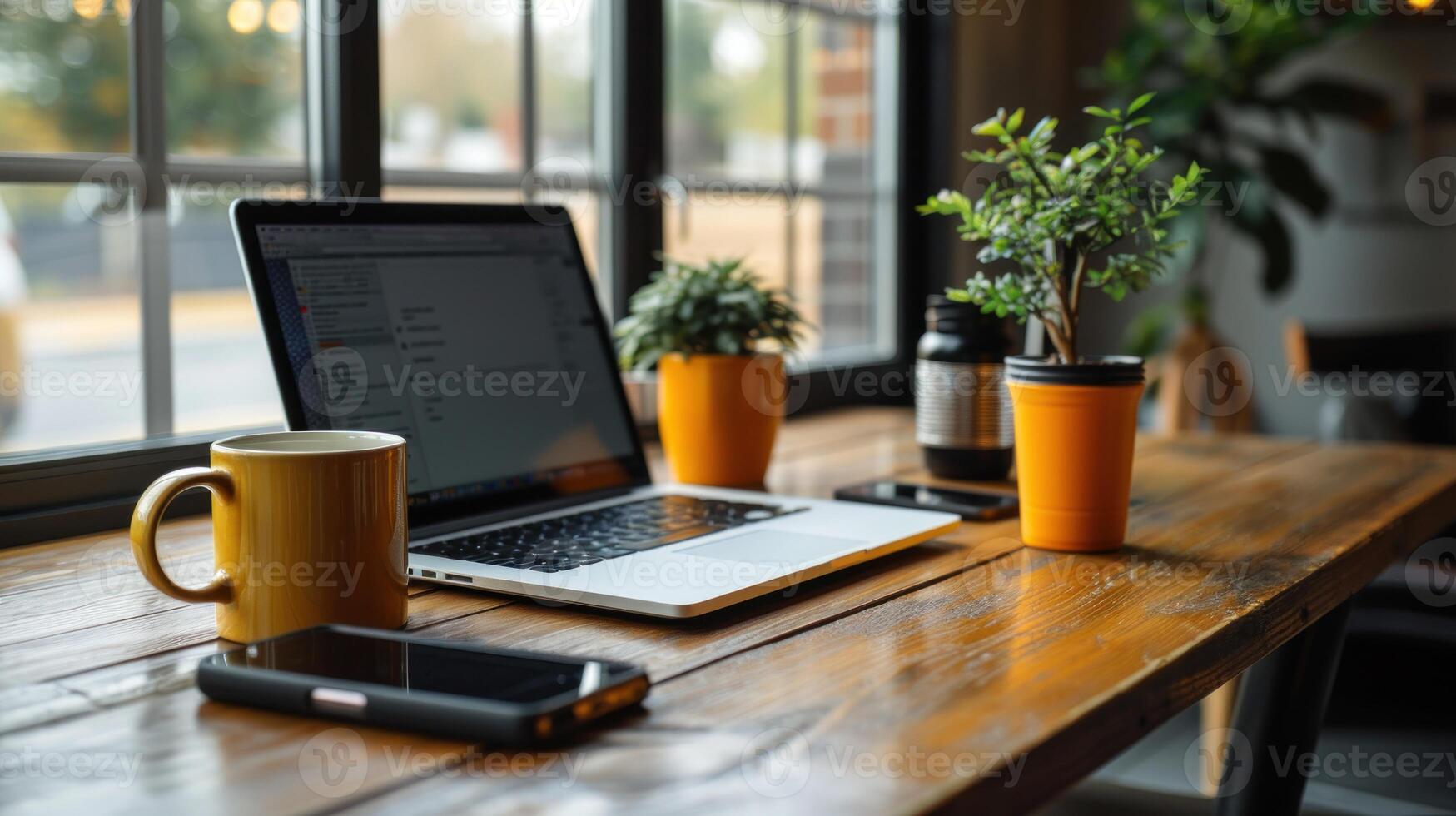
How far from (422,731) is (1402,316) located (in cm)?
384

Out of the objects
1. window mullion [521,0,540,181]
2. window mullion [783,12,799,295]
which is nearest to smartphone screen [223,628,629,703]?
window mullion [521,0,540,181]

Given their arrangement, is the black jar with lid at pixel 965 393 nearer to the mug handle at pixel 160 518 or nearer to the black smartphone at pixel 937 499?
the black smartphone at pixel 937 499

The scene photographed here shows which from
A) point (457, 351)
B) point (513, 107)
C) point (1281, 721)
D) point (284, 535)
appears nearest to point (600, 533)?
point (457, 351)

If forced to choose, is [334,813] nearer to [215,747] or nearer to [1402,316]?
[215,747]

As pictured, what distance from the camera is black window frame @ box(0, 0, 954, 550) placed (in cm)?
115

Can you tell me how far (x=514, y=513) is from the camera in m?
1.08

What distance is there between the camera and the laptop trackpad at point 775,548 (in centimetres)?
95

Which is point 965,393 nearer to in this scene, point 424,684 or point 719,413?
point 719,413

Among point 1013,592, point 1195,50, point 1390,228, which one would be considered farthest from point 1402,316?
point 1013,592

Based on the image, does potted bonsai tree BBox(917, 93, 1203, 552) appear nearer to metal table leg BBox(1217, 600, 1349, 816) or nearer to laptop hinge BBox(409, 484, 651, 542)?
laptop hinge BBox(409, 484, 651, 542)

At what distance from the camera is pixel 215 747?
59cm

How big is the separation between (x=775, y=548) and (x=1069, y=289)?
13.1 inches

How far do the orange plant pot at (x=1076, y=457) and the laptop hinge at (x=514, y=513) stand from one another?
373 mm

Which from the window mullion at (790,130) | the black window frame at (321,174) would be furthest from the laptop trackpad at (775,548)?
the window mullion at (790,130)
